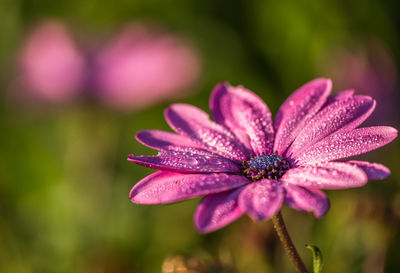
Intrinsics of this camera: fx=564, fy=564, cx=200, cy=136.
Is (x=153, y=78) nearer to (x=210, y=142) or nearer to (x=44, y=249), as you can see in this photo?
(x=44, y=249)

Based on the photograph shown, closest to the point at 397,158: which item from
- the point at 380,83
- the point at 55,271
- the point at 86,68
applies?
the point at 380,83

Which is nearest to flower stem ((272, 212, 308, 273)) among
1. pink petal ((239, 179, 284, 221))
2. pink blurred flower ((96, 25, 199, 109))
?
pink petal ((239, 179, 284, 221))

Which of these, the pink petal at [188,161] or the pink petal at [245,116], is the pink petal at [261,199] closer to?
the pink petal at [188,161]

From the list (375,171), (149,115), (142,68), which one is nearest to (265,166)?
(375,171)

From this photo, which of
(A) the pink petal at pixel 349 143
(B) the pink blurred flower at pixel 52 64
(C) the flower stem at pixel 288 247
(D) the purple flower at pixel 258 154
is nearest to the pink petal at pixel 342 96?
(D) the purple flower at pixel 258 154

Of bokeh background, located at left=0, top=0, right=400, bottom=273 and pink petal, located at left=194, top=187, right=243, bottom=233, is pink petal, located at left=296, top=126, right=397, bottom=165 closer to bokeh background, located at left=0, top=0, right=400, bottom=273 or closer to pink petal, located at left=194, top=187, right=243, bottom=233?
pink petal, located at left=194, top=187, right=243, bottom=233

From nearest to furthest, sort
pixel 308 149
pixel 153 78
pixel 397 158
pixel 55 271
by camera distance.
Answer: pixel 308 149, pixel 55 271, pixel 397 158, pixel 153 78
